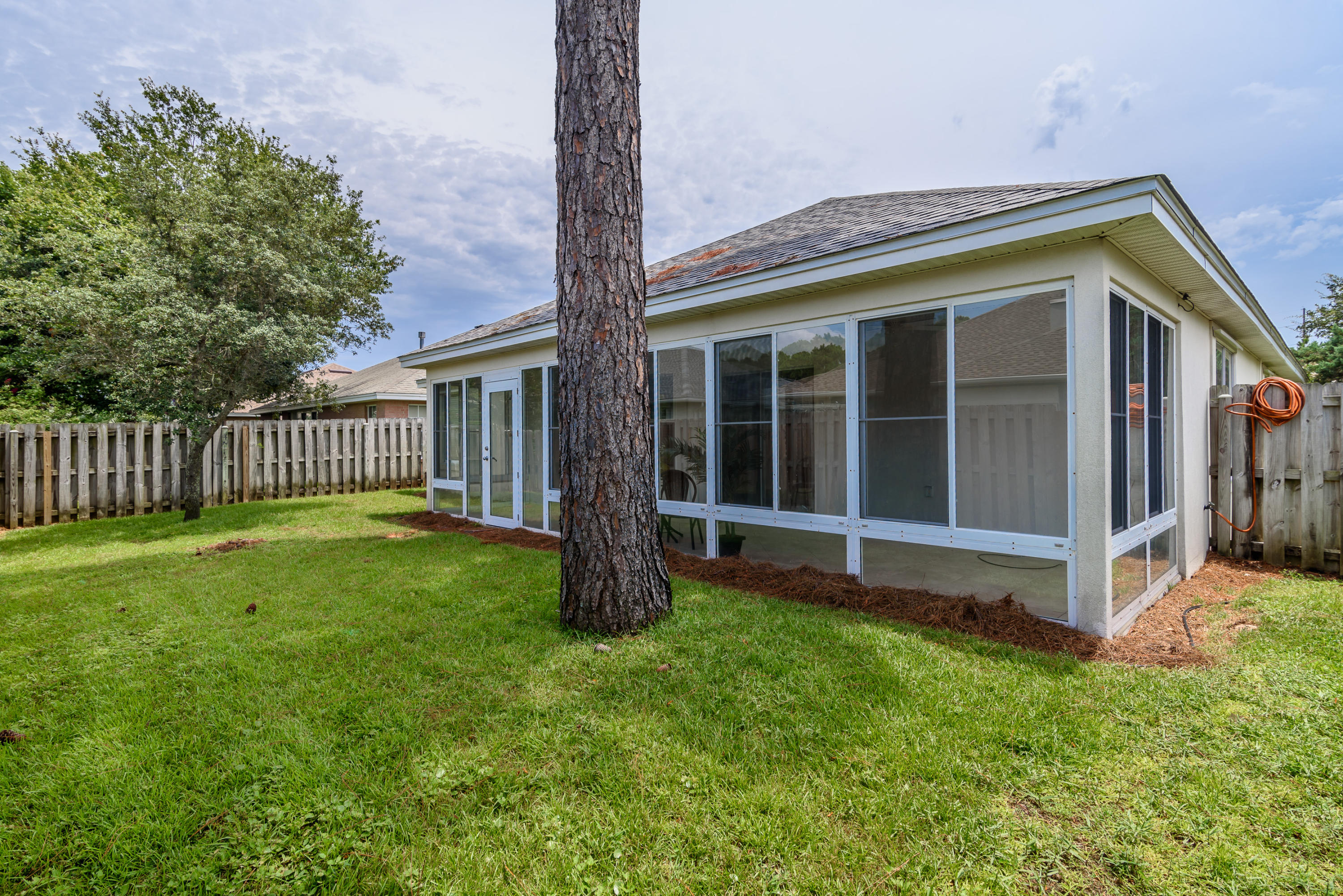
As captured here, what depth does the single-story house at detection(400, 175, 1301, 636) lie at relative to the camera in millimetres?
3684

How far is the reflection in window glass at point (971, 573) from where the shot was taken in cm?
394

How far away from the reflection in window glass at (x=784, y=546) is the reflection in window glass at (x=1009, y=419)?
113 cm

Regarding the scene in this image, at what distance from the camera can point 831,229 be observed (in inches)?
232

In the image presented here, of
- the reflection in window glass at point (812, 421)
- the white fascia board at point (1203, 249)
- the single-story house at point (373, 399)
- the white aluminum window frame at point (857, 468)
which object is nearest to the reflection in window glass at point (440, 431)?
the white aluminum window frame at point (857, 468)

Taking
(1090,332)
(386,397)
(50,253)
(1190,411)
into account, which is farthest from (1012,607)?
(50,253)

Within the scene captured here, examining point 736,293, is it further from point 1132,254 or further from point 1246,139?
point 1246,139

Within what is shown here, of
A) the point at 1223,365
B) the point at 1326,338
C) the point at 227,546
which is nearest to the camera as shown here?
the point at 227,546

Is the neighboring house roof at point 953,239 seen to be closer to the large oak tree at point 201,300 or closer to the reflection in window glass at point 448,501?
the reflection in window glass at point 448,501

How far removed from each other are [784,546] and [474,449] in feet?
19.1

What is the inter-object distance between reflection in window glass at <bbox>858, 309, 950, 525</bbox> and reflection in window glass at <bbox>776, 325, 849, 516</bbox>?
0.23m

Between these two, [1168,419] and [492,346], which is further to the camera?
[492,346]

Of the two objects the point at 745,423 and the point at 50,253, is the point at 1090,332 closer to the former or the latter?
the point at 745,423

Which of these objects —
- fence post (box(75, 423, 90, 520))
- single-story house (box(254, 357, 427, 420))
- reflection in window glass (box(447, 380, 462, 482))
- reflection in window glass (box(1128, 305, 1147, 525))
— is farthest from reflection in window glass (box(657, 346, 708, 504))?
single-story house (box(254, 357, 427, 420))

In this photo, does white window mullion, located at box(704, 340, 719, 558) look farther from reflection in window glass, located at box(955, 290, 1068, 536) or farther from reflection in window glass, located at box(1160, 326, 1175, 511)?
reflection in window glass, located at box(1160, 326, 1175, 511)
